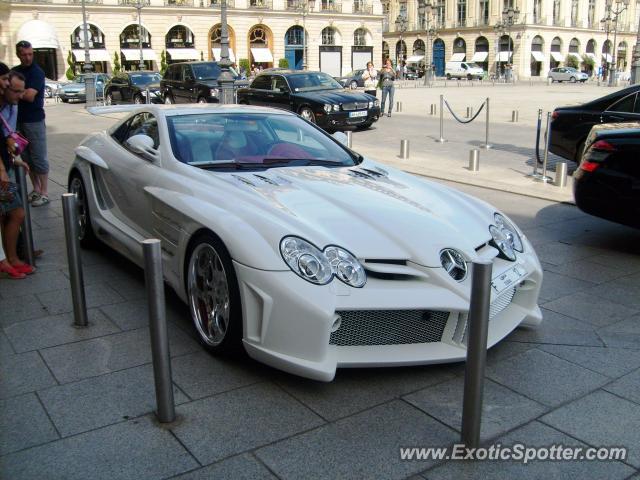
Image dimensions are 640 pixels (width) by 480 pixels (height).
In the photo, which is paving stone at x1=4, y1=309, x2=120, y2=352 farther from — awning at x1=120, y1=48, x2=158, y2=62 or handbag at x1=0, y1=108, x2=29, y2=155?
awning at x1=120, y1=48, x2=158, y2=62

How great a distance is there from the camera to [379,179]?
193 inches

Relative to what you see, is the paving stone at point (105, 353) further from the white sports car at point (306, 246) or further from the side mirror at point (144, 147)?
the side mirror at point (144, 147)

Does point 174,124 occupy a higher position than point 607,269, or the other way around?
point 174,124

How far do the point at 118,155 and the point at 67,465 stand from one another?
3.13 m

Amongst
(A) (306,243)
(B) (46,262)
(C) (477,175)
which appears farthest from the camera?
(C) (477,175)

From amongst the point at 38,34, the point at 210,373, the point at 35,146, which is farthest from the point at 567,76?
the point at 210,373

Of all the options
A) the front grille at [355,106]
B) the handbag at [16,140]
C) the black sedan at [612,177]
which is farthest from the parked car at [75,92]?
the black sedan at [612,177]

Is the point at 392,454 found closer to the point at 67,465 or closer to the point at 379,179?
the point at 67,465

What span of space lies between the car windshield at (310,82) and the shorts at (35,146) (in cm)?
1102

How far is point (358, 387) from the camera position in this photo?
3.67 m

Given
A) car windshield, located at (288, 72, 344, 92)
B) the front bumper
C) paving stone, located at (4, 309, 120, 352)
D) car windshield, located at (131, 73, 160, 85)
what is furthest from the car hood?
car windshield, located at (131, 73, 160, 85)

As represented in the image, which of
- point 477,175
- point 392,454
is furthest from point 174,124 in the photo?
point 477,175

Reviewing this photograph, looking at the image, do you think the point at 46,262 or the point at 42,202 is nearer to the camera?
the point at 46,262

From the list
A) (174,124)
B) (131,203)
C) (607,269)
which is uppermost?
(174,124)
